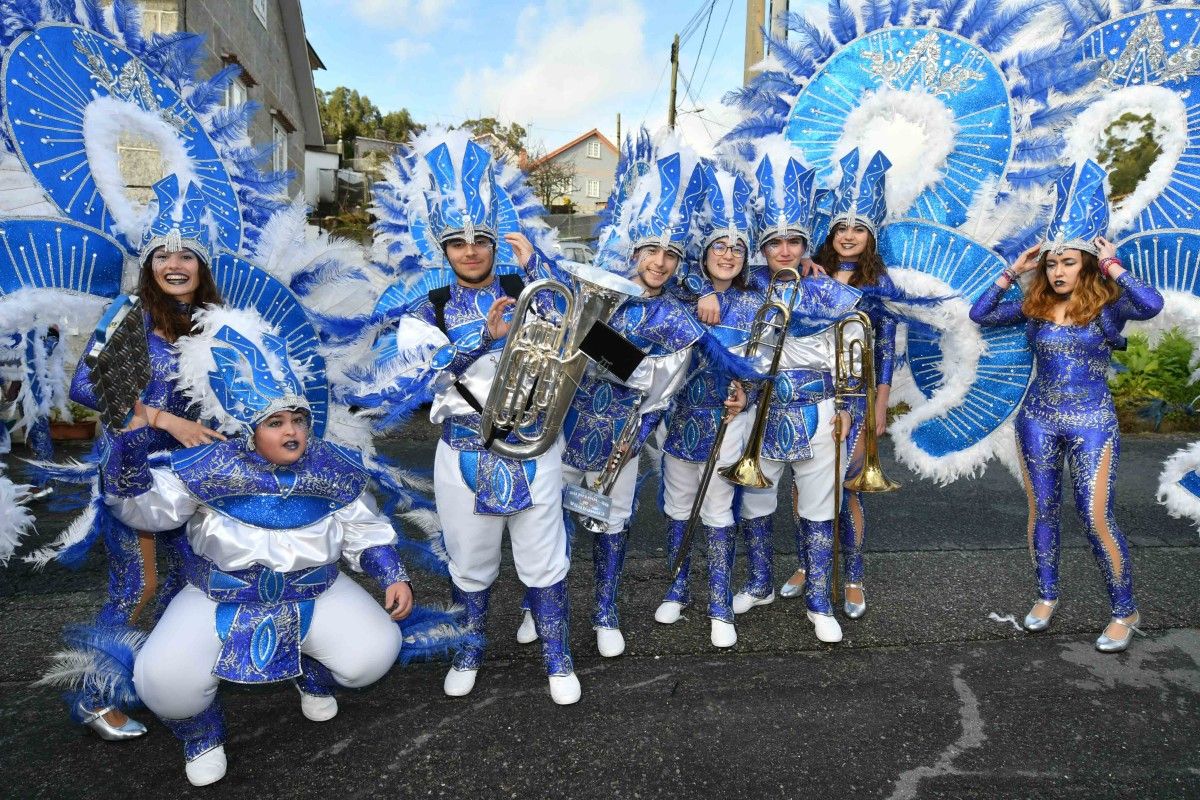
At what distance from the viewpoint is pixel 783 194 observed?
3586mm

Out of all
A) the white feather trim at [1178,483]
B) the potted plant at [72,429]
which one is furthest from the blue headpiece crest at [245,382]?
the potted plant at [72,429]

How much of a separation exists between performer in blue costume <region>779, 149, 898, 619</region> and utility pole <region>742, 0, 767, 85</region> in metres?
3.70

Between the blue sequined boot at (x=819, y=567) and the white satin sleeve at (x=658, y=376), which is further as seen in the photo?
the blue sequined boot at (x=819, y=567)

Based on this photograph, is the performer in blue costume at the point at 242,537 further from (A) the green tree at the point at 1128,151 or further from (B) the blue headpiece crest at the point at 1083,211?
(A) the green tree at the point at 1128,151

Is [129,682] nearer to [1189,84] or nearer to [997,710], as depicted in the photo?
[997,710]

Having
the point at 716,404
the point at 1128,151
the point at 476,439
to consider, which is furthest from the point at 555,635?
the point at 1128,151

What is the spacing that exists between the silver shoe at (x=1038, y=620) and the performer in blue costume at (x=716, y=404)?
4.65ft

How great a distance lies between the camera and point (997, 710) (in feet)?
10.2

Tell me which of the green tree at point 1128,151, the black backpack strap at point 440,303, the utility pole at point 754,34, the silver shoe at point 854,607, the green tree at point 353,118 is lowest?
the silver shoe at point 854,607

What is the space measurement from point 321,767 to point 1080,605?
373 cm

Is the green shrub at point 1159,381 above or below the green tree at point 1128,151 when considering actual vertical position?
below

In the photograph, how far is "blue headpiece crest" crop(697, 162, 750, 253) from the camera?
3404 mm

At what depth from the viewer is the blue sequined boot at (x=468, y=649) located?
3.22m

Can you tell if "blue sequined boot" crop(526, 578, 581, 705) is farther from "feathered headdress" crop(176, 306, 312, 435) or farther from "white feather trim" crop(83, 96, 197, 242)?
"white feather trim" crop(83, 96, 197, 242)
